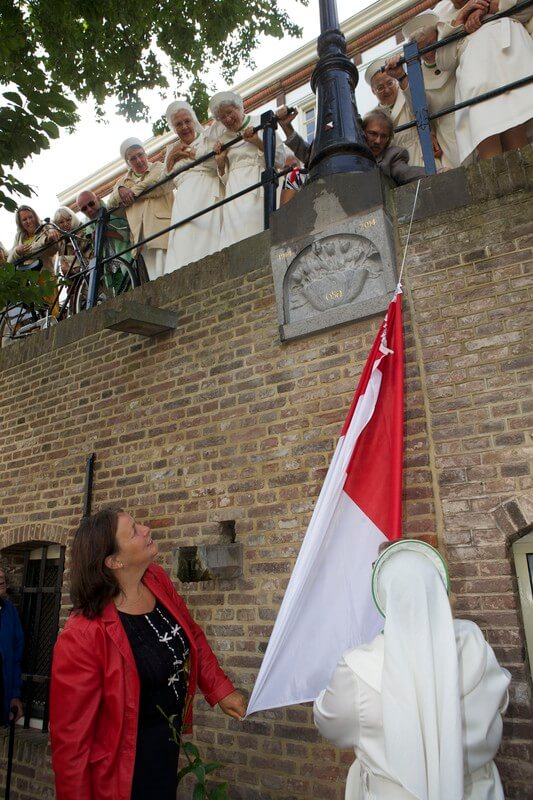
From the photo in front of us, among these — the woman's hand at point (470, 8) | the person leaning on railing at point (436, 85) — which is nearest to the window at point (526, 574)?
the person leaning on railing at point (436, 85)

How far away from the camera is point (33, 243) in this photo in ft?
22.6

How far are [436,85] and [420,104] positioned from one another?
2.43ft

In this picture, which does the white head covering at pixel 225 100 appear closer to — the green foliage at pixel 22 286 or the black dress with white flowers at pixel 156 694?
the green foliage at pixel 22 286

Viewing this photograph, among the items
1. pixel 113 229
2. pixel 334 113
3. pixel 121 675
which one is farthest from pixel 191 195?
pixel 121 675

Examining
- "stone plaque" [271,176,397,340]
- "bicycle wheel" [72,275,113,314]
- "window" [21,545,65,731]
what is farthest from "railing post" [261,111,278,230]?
"window" [21,545,65,731]

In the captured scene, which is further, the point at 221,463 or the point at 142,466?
the point at 142,466

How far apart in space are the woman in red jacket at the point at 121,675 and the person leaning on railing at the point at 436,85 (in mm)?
3502

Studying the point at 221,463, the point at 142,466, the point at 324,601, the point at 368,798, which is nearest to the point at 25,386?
the point at 142,466

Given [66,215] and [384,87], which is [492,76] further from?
[66,215]

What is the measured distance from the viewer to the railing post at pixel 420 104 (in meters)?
3.74

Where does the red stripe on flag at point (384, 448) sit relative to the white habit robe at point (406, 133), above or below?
below

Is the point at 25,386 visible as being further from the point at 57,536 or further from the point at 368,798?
the point at 368,798

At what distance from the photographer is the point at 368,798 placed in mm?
1888

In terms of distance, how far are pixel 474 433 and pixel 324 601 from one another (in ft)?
3.77
